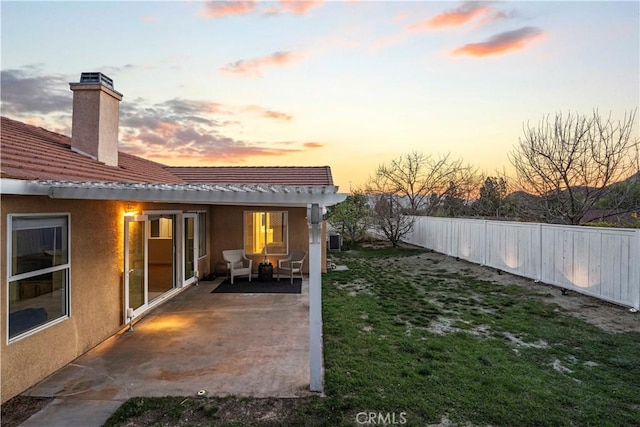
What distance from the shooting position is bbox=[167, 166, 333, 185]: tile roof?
1245 cm

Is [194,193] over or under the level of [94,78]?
under

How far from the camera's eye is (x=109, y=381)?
4094 mm

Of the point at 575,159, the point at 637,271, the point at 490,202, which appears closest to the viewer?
the point at 637,271

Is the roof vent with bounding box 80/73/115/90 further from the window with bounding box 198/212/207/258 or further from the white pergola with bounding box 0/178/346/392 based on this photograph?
the window with bounding box 198/212/207/258

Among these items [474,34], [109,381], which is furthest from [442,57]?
[109,381]

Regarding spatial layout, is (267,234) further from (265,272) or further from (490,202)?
(490,202)

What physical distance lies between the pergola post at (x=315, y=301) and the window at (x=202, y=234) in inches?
277

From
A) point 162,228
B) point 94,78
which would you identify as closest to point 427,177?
point 162,228

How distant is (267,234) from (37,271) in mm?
7447

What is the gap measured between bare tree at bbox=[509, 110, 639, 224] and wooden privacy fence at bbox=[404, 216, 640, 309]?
2673mm

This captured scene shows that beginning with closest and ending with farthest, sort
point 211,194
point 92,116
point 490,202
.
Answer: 1. point 211,194
2. point 92,116
3. point 490,202

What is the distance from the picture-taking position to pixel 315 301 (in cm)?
406

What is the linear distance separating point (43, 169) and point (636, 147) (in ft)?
49.3
